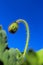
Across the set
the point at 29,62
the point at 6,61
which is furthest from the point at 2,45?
the point at 29,62

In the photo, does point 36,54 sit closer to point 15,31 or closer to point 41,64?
point 41,64

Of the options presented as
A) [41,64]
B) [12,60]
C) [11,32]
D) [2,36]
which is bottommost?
[41,64]

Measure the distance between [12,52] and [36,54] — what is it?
0.36 meters

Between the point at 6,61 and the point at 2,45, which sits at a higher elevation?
the point at 2,45

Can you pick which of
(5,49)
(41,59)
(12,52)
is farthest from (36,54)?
(5,49)

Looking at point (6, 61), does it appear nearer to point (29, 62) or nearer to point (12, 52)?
point (12, 52)

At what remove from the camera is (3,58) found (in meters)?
1.67

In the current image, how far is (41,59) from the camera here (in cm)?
131

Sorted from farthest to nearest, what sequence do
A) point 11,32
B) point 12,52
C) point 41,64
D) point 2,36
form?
point 11,32
point 2,36
point 12,52
point 41,64

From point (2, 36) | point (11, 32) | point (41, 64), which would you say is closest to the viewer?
point (41, 64)

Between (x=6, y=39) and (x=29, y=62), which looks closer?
(x=29, y=62)

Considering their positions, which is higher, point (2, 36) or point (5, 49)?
point (2, 36)

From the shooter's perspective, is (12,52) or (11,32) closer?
(12,52)

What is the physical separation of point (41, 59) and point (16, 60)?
1.48ft
